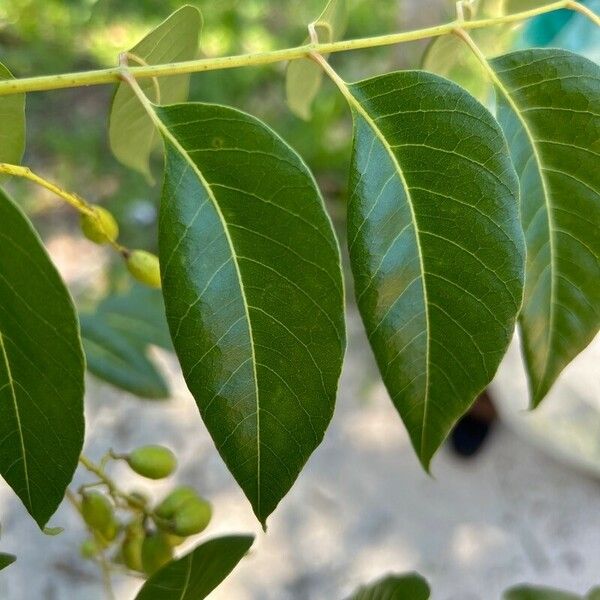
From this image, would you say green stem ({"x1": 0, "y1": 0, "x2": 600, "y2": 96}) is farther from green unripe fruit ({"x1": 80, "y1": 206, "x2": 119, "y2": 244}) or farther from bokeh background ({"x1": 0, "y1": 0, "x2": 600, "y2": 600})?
bokeh background ({"x1": 0, "y1": 0, "x2": 600, "y2": 600})

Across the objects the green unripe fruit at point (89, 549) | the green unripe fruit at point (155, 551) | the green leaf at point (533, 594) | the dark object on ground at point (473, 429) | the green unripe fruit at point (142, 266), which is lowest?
the dark object on ground at point (473, 429)

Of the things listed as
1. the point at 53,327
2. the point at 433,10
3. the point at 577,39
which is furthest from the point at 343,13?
the point at 433,10

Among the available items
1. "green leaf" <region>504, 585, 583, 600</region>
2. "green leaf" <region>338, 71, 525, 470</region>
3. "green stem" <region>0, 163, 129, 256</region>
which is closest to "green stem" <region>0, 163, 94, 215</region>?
"green stem" <region>0, 163, 129, 256</region>

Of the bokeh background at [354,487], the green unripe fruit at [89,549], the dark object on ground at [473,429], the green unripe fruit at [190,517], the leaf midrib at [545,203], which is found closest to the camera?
the leaf midrib at [545,203]

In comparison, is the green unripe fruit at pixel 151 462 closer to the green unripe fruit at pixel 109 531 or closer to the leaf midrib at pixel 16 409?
the green unripe fruit at pixel 109 531

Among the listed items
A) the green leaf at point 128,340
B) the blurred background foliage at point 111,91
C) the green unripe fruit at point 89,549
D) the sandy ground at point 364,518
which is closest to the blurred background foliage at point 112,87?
the blurred background foliage at point 111,91

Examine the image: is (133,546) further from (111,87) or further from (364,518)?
(111,87)
